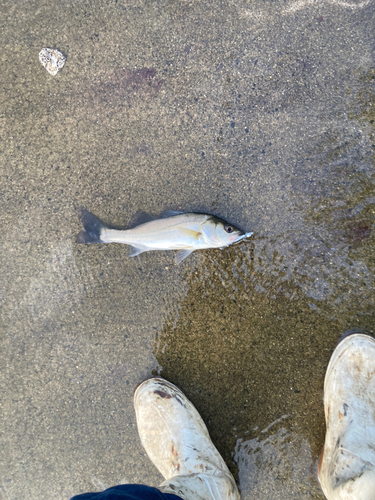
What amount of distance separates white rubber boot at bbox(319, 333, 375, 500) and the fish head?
1.59 meters

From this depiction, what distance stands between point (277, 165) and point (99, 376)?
296 centimetres

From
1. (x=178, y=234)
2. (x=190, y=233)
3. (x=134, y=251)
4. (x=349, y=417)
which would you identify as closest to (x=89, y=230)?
(x=134, y=251)

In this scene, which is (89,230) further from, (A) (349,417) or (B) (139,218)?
(A) (349,417)

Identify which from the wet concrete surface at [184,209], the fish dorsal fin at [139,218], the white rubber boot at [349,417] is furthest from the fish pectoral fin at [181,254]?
the white rubber boot at [349,417]

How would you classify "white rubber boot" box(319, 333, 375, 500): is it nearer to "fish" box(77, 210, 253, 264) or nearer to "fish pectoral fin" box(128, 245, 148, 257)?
"fish" box(77, 210, 253, 264)

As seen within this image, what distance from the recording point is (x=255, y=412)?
3.34 meters

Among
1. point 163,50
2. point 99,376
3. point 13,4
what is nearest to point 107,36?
point 163,50

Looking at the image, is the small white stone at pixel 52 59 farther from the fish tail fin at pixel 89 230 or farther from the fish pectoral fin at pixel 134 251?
the fish pectoral fin at pixel 134 251

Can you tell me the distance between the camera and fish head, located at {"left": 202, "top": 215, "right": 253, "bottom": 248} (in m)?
3.04

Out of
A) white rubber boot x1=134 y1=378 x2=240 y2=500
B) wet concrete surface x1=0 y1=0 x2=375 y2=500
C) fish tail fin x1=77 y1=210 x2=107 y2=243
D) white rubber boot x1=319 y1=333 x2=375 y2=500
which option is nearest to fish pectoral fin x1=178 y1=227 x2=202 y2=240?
wet concrete surface x1=0 y1=0 x2=375 y2=500

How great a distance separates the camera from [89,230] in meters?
3.21

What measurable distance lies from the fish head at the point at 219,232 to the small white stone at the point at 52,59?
7.50 ft

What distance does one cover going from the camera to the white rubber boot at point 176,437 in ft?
Answer: 9.71

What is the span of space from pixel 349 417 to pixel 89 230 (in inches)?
124
